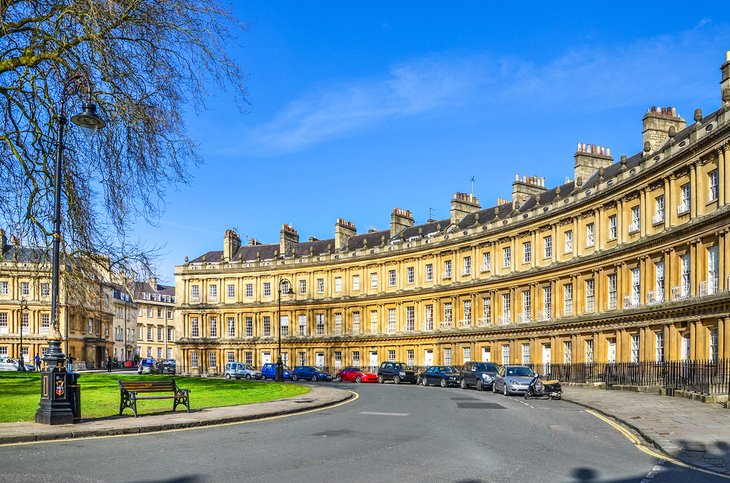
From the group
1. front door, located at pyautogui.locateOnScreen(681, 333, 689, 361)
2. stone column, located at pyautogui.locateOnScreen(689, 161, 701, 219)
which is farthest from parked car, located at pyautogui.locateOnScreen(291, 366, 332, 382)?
stone column, located at pyautogui.locateOnScreen(689, 161, 701, 219)

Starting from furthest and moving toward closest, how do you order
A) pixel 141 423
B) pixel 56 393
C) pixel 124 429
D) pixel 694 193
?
pixel 694 193 → pixel 141 423 → pixel 56 393 → pixel 124 429

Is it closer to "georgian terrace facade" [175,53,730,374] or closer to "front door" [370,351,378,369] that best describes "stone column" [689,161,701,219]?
"georgian terrace facade" [175,53,730,374]

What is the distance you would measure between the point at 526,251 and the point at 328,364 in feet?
96.2

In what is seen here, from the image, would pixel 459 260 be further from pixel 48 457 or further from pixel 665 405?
pixel 48 457

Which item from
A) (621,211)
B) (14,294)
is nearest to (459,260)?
(621,211)

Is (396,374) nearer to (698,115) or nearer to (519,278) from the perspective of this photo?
(519,278)

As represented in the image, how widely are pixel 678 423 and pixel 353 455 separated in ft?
35.4

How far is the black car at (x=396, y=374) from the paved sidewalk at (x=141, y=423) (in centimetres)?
3068

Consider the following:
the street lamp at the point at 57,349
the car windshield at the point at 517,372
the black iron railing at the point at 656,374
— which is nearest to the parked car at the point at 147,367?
the black iron railing at the point at 656,374

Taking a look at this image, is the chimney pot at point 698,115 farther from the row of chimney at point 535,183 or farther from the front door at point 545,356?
the front door at point 545,356

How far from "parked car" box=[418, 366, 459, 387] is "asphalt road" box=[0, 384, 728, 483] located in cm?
2797

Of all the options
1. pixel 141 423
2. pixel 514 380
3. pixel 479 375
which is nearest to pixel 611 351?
pixel 479 375

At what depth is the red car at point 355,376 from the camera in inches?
2296

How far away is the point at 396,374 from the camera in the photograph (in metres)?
55.1
